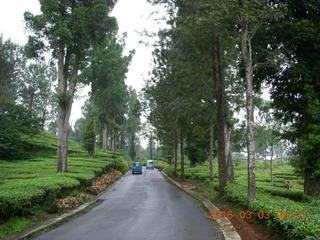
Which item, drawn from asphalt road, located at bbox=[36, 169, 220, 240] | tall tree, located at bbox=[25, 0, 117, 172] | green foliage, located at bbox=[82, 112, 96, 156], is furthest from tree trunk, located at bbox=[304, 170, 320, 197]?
green foliage, located at bbox=[82, 112, 96, 156]

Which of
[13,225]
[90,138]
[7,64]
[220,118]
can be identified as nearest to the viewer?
[13,225]

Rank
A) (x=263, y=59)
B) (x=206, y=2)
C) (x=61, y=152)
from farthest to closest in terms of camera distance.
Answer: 1. (x=61, y=152)
2. (x=263, y=59)
3. (x=206, y=2)

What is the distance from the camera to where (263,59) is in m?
12.8

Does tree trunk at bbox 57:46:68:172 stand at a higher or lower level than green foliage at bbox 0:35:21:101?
lower

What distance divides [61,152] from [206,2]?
13888 millimetres

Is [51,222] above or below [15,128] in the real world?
below

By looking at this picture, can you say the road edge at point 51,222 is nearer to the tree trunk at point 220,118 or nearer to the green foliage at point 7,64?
the tree trunk at point 220,118

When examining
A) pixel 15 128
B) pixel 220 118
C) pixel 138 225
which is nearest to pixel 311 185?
pixel 220 118

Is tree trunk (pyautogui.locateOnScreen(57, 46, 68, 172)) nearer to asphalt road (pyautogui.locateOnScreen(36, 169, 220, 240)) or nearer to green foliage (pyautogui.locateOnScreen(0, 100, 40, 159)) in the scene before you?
green foliage (pyautogui.locateOnScreen(0, 100, 40, 159))

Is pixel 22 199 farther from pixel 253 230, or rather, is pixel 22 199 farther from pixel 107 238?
pixel 253 230

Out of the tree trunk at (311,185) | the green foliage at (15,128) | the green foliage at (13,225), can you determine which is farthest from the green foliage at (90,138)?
the tree trunk at (311,185)

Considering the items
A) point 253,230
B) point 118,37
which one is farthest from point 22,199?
point 118,37

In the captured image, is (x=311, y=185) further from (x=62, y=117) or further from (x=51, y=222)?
(x=62, y=117)

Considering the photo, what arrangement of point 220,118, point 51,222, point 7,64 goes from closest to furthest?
point 51,222 → point 220,118 → point 7,64
